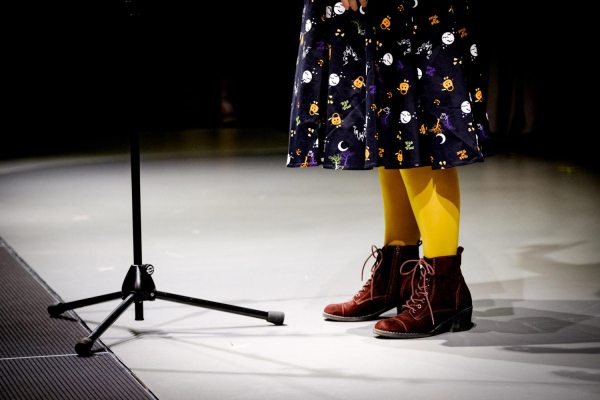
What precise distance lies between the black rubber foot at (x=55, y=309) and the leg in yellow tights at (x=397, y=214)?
71cm

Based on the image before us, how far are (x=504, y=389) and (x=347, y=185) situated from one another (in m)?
2.57

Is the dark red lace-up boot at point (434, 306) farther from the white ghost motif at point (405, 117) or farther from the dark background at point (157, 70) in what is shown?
the dark background at point (157, 70)

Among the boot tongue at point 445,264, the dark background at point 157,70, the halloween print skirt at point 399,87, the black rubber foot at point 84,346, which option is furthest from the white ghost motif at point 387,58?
the dark background at point 157,70

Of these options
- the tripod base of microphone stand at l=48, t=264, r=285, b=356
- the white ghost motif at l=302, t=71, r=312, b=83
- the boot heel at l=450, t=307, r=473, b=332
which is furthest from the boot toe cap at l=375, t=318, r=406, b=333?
the white ghost motif at l=302, t=71, r=312, b=83


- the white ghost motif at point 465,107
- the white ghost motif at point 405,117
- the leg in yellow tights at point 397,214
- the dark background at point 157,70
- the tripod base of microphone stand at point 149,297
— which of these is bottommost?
the tripod base of microphone stand at point 149,297

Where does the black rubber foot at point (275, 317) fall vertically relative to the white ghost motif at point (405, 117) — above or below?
below

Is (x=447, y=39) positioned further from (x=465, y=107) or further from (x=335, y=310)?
(x=335, y=310)

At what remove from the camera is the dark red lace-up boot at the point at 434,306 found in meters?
1.56

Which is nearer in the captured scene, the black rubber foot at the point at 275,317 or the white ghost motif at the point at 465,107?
the white ghost motif at the point at 465,107

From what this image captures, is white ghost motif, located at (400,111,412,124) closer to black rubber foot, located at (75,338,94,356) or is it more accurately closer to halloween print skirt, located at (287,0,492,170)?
halloween print skirt, located at (287,0,492,170)

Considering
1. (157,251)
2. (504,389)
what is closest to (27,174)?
(157,251)

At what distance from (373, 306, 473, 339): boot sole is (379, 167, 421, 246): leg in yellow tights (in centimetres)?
19

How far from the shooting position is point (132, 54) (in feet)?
5.31

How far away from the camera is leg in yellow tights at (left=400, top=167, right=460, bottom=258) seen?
1.58m
